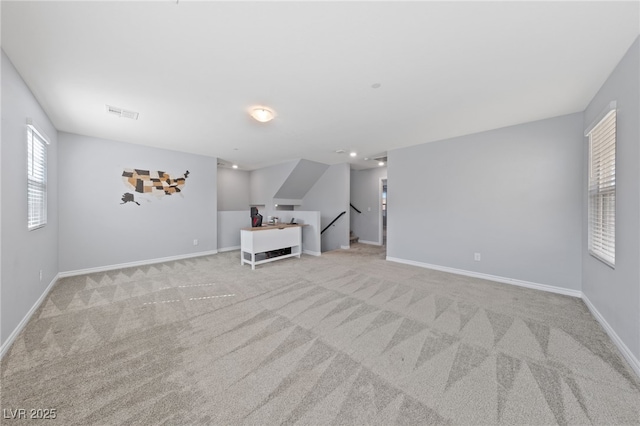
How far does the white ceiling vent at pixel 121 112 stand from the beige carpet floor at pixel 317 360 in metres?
2.50

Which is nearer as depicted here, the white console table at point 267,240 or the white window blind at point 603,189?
the white window blind at point 603,189

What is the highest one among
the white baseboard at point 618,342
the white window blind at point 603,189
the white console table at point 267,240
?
the white window blind at point 603,189

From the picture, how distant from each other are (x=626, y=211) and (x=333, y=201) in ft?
17.4

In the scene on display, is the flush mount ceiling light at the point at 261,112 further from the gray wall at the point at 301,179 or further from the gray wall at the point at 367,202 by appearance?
the gray wall at the point at 367,202

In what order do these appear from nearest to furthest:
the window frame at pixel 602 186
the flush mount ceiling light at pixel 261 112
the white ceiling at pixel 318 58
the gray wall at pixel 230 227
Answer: the white ceiling at pixel 318 58 < the window frame at pixel 602 186 < the flush mount ceiling light at pixel 261 112 < the gray wall at pixel 230 227

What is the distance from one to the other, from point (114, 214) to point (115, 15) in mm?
4064

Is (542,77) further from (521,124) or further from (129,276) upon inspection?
(129,276)

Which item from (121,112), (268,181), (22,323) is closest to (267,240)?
(268,181)

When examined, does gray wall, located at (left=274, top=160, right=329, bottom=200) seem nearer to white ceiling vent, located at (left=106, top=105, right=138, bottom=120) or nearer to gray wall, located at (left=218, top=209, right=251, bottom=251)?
gray wall, located at (left=218, top=209, right=251, bottom=251)

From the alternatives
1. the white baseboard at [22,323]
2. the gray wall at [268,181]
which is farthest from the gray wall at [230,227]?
the white baseboard at [22,323]

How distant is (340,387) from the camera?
150 centimetres

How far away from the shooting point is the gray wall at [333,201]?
255 inches

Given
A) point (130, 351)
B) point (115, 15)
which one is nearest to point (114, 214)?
point (130, 351)

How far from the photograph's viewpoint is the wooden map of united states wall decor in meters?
4.48
